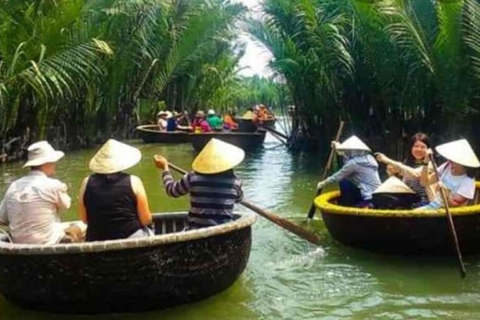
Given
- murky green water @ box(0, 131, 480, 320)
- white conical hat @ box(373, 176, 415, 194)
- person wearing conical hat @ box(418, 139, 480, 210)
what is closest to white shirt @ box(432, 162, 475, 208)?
person wearing conical hat @ box(418, 139, 480, 210)

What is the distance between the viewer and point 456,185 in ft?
20.7

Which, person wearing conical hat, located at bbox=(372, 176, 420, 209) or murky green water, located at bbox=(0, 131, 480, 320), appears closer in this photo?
murky green water, located at bbox=(0, 131, 480, 320)

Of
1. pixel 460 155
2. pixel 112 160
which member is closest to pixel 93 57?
pixel 460 155

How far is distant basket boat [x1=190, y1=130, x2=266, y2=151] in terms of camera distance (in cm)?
1708

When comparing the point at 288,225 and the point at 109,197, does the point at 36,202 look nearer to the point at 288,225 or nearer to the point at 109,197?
the point at 109,197

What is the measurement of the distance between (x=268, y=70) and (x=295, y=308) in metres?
12.1

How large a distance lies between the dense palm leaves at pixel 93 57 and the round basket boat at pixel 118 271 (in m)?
8.80

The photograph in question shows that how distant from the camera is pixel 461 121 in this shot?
11.8 metres

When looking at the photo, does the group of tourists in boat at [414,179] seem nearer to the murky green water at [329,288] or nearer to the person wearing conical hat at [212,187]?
the murky green water at [329,288]

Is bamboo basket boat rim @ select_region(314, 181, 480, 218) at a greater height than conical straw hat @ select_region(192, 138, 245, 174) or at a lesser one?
lesser

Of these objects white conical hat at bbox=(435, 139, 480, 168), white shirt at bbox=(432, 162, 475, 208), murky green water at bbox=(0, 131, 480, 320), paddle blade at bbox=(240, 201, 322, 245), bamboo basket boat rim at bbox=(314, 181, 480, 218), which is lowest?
murky green water at bbox=(0, 131, 480, 320)

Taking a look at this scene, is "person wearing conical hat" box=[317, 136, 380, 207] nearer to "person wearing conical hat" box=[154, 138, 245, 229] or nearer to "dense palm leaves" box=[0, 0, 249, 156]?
"person wearing conical hat" box=[154, 138, 245, 229]

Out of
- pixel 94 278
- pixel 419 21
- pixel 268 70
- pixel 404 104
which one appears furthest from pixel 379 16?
pixel 94 278

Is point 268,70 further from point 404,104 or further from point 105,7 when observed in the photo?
point 404,104
